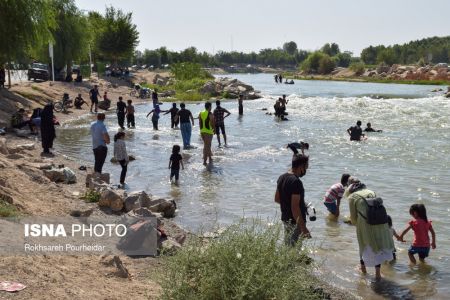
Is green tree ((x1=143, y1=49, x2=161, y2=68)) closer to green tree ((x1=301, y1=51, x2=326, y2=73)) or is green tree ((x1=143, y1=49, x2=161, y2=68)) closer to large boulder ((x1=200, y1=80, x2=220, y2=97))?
green tree ((x1=301, y1=51, x2=326, y2=73))

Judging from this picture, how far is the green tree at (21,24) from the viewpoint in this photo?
2172cm

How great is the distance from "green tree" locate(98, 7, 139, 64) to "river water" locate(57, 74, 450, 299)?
36806 mm

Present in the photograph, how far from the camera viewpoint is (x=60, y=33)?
1832 inches

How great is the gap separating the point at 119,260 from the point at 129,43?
64277 mm

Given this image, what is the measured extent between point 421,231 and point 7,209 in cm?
635

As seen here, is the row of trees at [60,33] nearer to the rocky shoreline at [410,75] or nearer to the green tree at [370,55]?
the rocky shoreline at [410,75]

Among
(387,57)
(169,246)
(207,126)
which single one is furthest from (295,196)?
(387,57)

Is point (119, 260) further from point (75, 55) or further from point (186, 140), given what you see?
point (75, 55)

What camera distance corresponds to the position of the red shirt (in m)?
7.95

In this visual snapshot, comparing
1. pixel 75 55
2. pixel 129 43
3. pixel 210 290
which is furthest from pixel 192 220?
pixel 129 43

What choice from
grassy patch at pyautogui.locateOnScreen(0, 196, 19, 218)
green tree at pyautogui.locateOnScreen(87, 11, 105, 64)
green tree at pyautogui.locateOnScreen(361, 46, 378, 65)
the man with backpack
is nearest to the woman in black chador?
grassy patch at pyautogui.locateOnScreen(0, 196, 19, 218)

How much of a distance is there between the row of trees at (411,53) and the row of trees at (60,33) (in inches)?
3854

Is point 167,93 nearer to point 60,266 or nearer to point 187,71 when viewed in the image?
point 187,71

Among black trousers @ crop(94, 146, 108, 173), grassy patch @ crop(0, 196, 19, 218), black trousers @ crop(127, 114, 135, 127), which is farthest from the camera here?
black trousers @ crop(127, 114, 135, 127)
